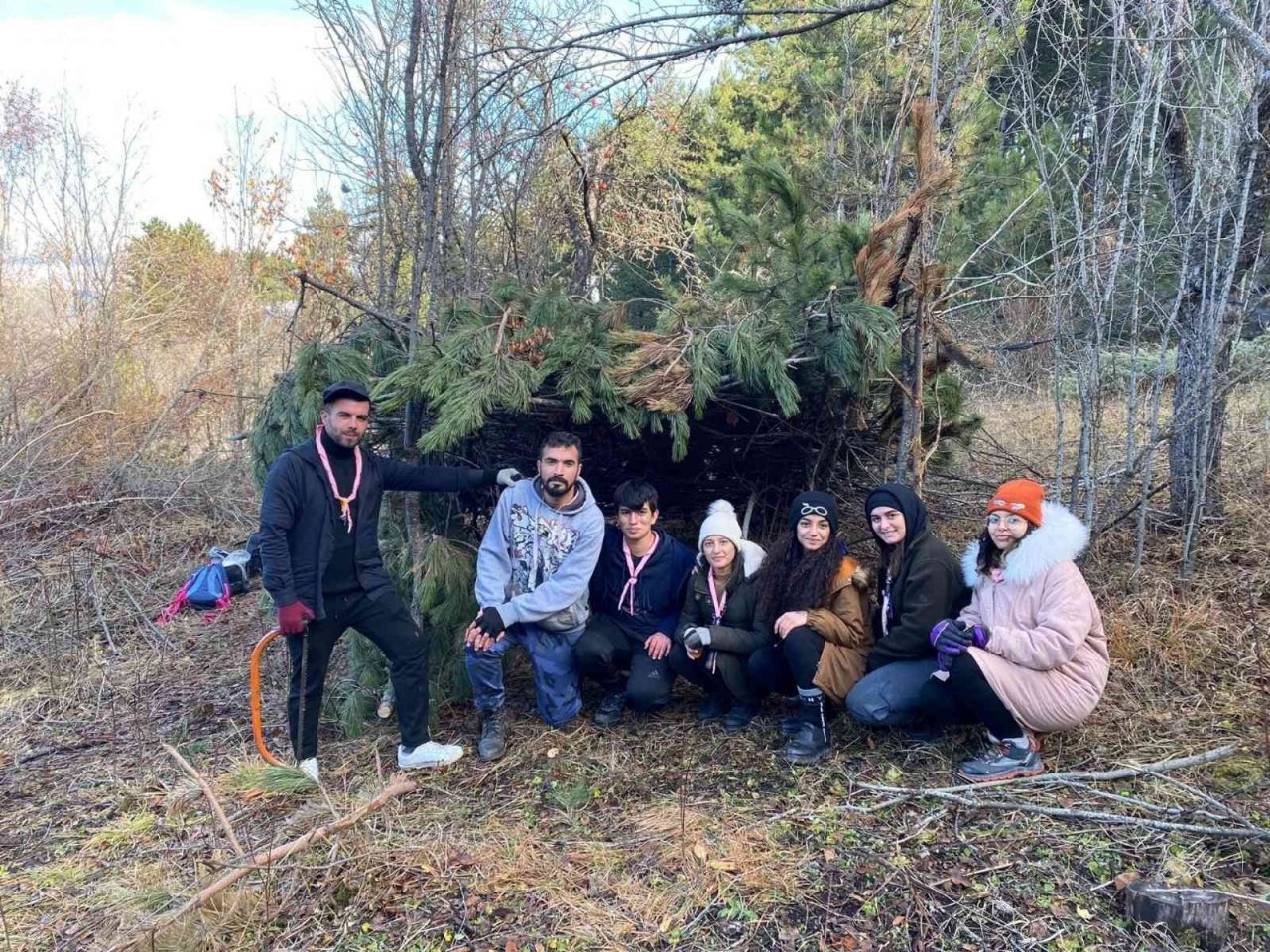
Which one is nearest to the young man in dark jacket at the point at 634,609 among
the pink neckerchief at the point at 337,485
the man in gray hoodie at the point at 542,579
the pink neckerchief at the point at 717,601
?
the man in gray hoodie at the point at 542,579

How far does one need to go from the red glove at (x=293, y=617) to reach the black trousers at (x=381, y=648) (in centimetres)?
21

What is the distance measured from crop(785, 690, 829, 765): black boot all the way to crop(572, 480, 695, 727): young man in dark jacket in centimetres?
69

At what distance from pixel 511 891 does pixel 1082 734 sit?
94.5 inches

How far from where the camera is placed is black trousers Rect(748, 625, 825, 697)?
363 cm

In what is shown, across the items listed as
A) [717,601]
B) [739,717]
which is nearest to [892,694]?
[739,717]

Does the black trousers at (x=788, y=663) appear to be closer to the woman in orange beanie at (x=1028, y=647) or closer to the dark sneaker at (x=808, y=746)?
the dark sneaker at (x=808, y=746)

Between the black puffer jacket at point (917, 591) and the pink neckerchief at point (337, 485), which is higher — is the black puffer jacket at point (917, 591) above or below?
below

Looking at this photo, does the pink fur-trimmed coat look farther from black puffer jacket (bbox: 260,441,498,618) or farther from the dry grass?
black puffer jacket (bbox: 260,441,498,618)

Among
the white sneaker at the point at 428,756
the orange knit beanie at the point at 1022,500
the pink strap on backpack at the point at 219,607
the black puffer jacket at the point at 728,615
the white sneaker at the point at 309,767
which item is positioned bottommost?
the white sneaker at the point at 428,756

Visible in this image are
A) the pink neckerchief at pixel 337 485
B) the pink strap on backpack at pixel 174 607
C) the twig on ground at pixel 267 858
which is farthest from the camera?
the pink strap on backpack at pixel 174 607

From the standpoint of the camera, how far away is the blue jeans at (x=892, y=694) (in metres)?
3.52

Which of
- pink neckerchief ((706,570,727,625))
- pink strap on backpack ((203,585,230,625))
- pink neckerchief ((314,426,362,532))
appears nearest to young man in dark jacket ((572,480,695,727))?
pink neckerchief ((706,570,727,625))

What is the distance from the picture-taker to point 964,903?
8.60ft

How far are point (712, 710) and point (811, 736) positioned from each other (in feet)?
1.99
